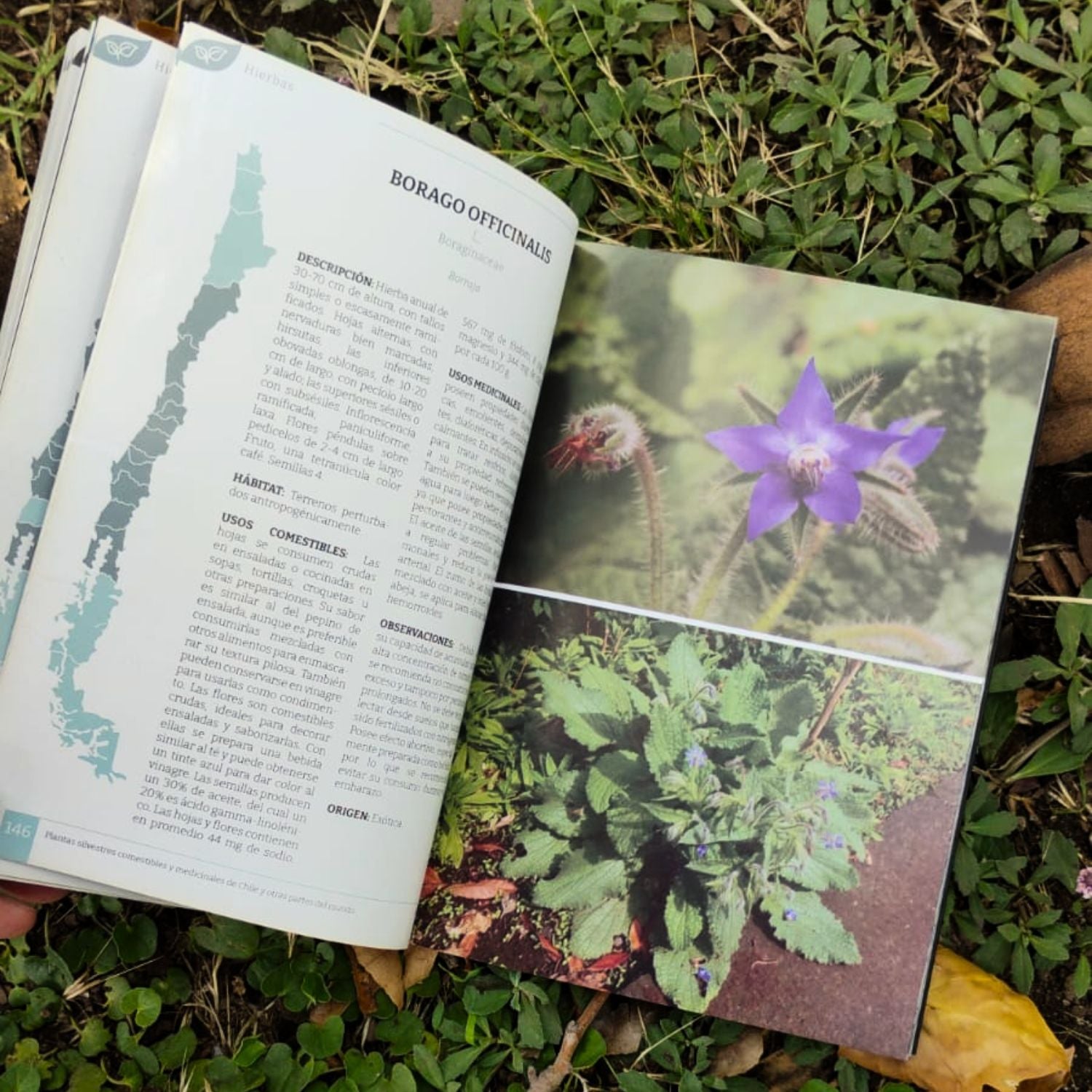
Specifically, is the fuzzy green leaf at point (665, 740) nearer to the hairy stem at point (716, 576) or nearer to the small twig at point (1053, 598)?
the hairy stem at point (716, 576)

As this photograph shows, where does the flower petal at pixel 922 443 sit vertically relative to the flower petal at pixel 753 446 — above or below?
above

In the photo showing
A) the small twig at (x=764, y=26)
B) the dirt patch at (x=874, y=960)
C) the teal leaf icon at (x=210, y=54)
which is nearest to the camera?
the teal leaf icon at (x=210, y=54)

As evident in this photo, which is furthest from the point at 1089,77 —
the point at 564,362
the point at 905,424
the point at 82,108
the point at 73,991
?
the point at 73,991

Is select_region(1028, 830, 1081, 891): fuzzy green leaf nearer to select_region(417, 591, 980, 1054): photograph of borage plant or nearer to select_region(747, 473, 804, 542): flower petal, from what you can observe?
select_region(417, 591, 980, 1054): photograph of borage plant

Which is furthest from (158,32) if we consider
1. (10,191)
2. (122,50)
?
(10,191)

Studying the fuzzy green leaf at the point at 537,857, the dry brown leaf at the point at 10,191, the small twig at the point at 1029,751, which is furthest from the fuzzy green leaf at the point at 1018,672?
the dry brown leaf at the point at 10,191

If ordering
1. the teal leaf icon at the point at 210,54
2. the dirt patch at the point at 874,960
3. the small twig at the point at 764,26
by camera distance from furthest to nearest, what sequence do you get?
1. the small twig at the point at 764,26
2. the dirt patch at the point at 874,960
3. the teal leaf icon at the point at 210,54
